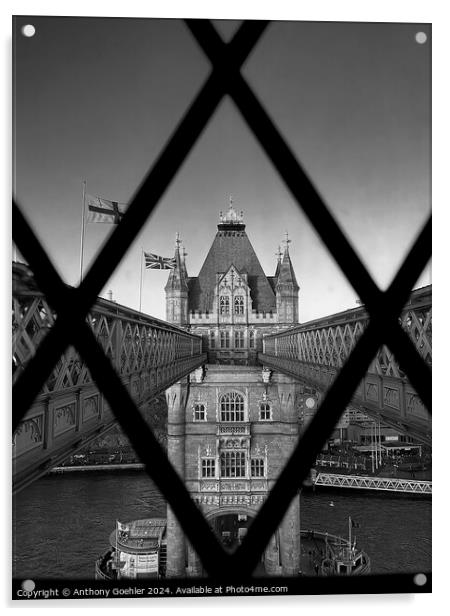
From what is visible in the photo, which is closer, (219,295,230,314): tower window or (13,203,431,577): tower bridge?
(13,203,431,577): tower bridge

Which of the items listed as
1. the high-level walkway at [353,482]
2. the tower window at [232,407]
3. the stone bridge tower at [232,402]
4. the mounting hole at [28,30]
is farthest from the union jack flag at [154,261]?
the high-level walkway at [353,482]

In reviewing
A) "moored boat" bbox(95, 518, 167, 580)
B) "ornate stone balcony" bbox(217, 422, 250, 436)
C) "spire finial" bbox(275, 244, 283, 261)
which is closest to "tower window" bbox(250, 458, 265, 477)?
"ornate stone balcony" bbox(217, 422, 250, 436)

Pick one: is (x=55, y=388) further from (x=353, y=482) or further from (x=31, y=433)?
(x=353, y=482)

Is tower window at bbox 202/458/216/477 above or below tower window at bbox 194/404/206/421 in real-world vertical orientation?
below

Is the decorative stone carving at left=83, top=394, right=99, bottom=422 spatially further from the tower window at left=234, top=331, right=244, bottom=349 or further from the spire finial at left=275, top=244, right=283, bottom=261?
the tower window at left=234, top=331, right=244, bottom=349

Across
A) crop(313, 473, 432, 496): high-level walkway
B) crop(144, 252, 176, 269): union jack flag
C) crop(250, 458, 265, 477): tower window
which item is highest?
crop(144, 252, 176, 269): union jack flag

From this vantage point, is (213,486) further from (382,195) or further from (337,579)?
(382,195)

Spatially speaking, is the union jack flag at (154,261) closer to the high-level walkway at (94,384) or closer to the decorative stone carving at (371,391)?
the high-level walkway at (94,384)
